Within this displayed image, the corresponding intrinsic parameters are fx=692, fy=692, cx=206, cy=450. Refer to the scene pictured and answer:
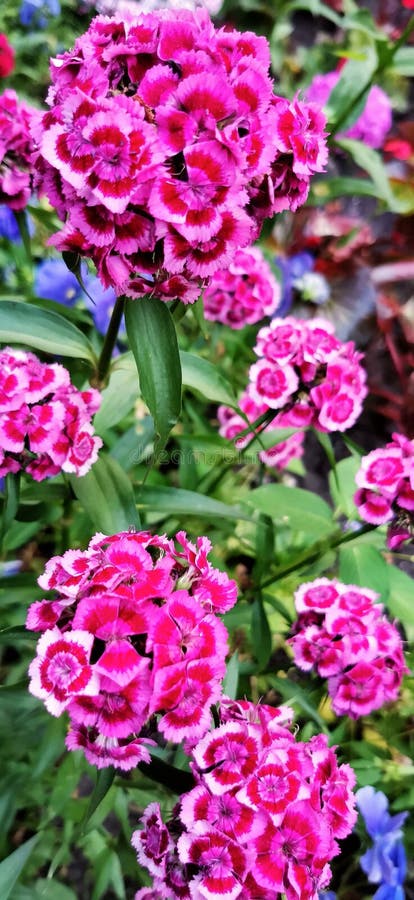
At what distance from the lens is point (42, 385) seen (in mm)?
992

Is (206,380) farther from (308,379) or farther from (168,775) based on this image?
(168,775)

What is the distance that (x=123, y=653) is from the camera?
25.9 inches

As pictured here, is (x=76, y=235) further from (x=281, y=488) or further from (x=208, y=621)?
(x=281, y=488)

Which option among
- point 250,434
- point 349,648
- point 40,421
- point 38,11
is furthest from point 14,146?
point 38,11

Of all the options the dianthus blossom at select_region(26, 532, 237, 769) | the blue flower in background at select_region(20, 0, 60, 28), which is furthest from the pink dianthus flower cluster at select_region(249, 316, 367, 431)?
the blue flower in background at select_region(20, 0, 60, 28)

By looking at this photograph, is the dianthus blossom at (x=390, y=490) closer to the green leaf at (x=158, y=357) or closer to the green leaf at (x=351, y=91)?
the green leaf at (x=158, y=357)

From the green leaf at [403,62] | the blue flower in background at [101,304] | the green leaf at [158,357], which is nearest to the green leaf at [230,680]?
the green leaf at [158,357]

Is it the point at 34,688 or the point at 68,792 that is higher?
the point at 34,688

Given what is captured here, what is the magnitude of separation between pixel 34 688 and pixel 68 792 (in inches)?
27.2

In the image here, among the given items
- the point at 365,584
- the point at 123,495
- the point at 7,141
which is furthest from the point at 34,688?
the point at 7,141

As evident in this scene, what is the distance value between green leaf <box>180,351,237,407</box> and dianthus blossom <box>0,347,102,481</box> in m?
0.17

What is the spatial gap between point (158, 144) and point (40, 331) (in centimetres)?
41

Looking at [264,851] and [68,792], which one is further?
[68,792]

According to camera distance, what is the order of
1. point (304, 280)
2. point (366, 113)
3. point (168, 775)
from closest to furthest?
1. point (168, 775)
2. point (366, 113)
3. point (304, 280)
